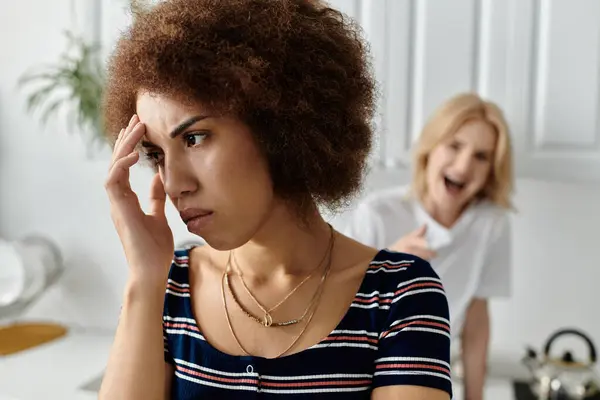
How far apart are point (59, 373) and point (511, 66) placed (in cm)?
149

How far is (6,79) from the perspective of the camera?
2217mm

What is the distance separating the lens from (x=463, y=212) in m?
1.66

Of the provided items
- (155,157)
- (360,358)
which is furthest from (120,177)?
(360,358)

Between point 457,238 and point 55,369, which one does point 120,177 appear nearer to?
point 457,238

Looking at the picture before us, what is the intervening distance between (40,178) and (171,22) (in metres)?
1.80

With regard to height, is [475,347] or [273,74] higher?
[273,74]

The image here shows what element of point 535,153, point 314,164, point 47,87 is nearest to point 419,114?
point 535,153

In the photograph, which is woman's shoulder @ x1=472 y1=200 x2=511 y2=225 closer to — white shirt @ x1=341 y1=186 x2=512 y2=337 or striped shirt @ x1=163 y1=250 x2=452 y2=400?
white shirt @ x1=341 y1=186 x2=512 y2=337

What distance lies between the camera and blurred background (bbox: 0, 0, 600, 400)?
5.28 ft

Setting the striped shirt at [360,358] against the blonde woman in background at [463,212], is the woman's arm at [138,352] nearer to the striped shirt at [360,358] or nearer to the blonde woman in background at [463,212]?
the striped shirt at [360,358]

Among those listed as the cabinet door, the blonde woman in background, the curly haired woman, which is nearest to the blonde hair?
the blonde woman in background

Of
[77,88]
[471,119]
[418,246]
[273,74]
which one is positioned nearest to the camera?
[273,74]

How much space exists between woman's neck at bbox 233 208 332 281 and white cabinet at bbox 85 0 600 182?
2.95 feet

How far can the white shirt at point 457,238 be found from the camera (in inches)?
63.7
